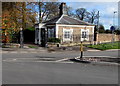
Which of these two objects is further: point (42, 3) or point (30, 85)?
point (42, 3)

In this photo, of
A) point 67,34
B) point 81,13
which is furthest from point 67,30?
point 81,13

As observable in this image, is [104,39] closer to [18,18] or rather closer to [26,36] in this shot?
[26,36]

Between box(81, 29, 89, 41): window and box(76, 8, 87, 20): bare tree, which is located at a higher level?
box(76, 8, 87, 20): bare tree

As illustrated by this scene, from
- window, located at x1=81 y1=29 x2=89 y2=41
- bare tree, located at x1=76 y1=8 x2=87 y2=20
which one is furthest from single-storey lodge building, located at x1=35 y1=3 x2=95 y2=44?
bare tree, located at x1=76 y1=8 x2=87 y2=20

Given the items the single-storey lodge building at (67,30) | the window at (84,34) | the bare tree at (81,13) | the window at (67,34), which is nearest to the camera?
the single-storey lodge building at (67,30)

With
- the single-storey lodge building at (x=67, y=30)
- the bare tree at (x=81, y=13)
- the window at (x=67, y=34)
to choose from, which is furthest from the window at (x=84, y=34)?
the bare tree at (x=81, y=13)

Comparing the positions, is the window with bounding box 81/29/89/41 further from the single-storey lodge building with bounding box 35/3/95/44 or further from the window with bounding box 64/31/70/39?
the window with bounding box 64/31/70/39

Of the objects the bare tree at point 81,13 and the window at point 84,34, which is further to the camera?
the bare tree at point 81,13

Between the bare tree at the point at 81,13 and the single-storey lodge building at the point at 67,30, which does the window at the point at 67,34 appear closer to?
the single-storey lodge building at the point at 67,30

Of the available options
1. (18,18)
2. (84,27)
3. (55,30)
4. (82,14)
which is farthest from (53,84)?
(82,14)

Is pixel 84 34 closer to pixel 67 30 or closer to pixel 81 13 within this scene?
pixel 67 30

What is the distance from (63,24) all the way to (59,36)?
79.6 inches

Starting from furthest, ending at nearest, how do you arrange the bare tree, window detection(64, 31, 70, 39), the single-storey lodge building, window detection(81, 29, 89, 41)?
the bare tree < window detection(81, 29, 89, 41) < window detection(64, 31, 70, 39) < the single-storey lodge building

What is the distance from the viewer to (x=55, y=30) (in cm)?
2820
